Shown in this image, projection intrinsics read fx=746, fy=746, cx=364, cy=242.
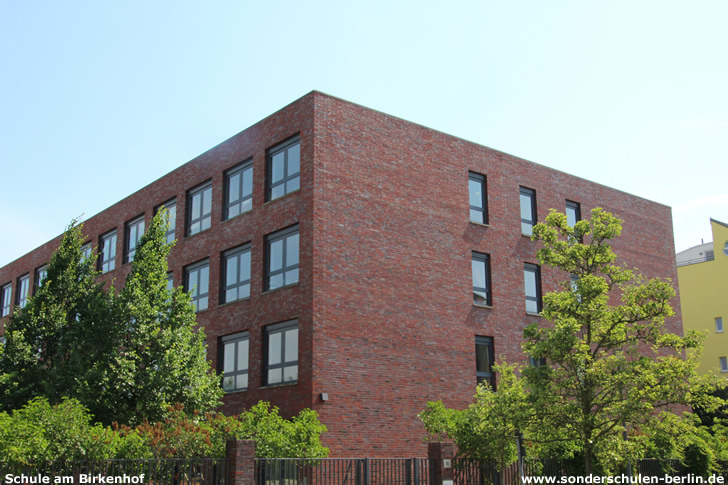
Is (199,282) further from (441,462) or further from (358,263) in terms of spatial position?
(441,462)

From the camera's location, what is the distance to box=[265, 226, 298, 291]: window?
25.2 metres

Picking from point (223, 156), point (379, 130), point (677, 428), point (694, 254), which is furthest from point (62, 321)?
point (694, 254)

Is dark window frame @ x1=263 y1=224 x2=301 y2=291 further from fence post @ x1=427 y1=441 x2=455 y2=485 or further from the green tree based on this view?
the green tree

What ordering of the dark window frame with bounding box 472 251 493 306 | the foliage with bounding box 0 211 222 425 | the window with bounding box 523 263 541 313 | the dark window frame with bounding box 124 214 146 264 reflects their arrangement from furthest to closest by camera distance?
the dark window frame with bounding box 124 214 146 264 → the window with bounding box 523 263 541 313 → the dark window frame with bounding box 472 251 493 306 → the foliage with bounding box 0 211 222 425

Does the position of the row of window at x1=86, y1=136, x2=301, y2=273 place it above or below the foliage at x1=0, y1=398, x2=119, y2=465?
above

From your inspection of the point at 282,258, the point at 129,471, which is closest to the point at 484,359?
the point at 282,258

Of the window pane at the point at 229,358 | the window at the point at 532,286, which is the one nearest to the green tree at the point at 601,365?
the window at the point at 532,286

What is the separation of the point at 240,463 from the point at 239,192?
14.8 metres

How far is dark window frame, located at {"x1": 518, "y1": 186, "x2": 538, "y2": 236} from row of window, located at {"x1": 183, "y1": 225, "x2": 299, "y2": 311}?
10182 mm

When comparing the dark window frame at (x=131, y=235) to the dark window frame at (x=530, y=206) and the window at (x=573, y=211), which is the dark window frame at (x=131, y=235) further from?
the window at (x=573, y=211)

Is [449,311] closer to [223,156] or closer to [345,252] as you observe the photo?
[345,252]

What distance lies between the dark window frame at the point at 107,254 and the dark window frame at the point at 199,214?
263 inches

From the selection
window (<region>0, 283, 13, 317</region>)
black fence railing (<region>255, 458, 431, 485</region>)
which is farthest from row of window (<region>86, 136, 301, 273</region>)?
window (<region>0, 283, 13, 317</region>)

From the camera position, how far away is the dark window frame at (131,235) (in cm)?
3462
